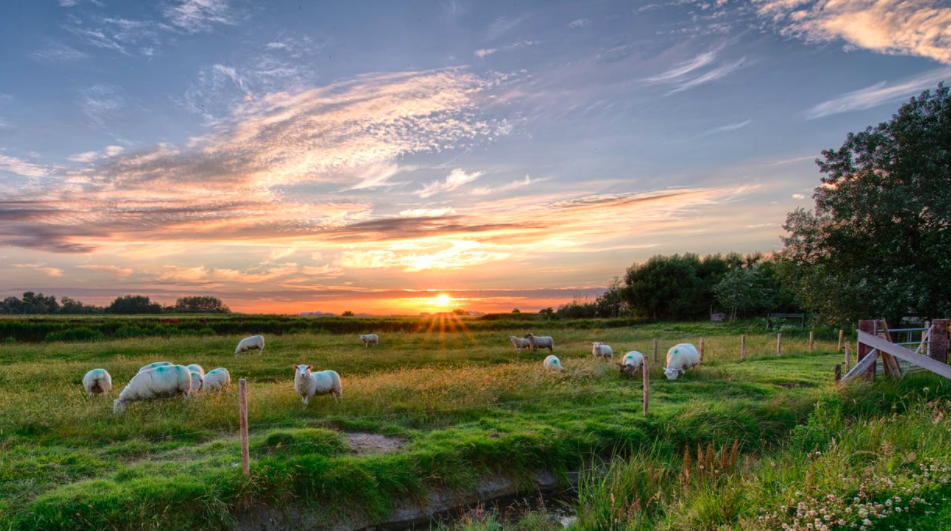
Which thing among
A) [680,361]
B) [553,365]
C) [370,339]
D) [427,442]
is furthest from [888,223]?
[370,339]

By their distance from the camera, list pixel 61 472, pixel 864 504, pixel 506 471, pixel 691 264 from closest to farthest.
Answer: pixel 864 504, pixel 61 472, pixel 506 471, pixel 691 264

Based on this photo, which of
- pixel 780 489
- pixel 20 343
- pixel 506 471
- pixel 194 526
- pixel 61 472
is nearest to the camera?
pixel 780 489

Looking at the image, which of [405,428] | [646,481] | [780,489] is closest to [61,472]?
[405,428]

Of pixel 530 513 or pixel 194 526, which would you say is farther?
pixel 530 513

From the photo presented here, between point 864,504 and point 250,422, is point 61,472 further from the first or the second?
point 864,504

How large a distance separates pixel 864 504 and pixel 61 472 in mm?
11536

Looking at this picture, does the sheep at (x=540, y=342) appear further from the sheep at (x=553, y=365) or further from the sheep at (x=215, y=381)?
the sheep at (x=215, y=381)

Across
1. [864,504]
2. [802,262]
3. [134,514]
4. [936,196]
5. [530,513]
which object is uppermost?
[936,196]

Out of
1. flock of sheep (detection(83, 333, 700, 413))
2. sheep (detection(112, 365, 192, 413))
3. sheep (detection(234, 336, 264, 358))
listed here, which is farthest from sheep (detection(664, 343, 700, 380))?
sheep (detection(234, 336, 264, 358))

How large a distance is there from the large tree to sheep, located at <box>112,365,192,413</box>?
1071 inches

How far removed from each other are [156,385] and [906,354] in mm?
18705

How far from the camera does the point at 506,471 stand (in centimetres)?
1012

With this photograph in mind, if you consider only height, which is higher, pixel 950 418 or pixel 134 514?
pixel 950 418

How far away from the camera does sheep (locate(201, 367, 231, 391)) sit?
15611 millimetres
